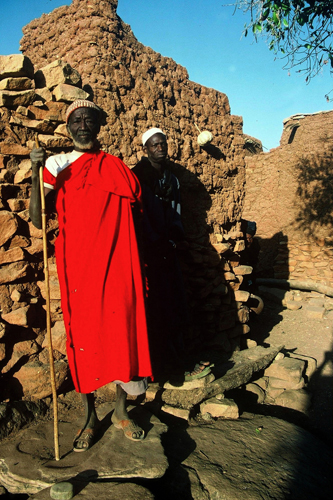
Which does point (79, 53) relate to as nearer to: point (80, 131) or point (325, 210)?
point (80, 131)

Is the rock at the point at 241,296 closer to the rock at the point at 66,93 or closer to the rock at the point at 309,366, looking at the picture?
the rock at the point at 309,366

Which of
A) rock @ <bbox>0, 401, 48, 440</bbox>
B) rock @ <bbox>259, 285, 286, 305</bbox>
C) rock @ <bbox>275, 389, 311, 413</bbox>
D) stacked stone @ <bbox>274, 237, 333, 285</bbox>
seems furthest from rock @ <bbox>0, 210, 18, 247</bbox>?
stacked stone @ <bbox>274, 237, 333, 285</bbox>

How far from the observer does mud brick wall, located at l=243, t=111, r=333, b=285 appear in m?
7.86

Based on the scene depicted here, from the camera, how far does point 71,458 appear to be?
1843mm

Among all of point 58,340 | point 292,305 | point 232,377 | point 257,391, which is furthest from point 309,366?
point 58,340

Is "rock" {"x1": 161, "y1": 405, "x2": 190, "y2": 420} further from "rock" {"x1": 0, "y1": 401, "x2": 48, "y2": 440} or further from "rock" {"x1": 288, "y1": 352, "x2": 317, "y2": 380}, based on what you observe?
"rock" {"x1": 288, "y1": 352, "x2": 317, "y2": 380}

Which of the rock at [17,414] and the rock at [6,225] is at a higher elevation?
the rock at [6,225]

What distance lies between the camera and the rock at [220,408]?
2.61 meters

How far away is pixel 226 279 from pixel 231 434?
1.89 metres

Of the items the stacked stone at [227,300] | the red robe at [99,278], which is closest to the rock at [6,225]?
the red robe at [99,278]

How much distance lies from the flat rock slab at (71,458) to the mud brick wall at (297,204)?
689 centimetres

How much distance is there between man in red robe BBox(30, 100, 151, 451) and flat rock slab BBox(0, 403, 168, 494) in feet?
0.28

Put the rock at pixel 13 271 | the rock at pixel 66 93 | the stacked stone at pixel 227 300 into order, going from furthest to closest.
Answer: the stacked stone at pixel 227 300 → the rock at pixel 66 93 → the rock at pixel 13 271

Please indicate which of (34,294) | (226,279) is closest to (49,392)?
(34,294)
